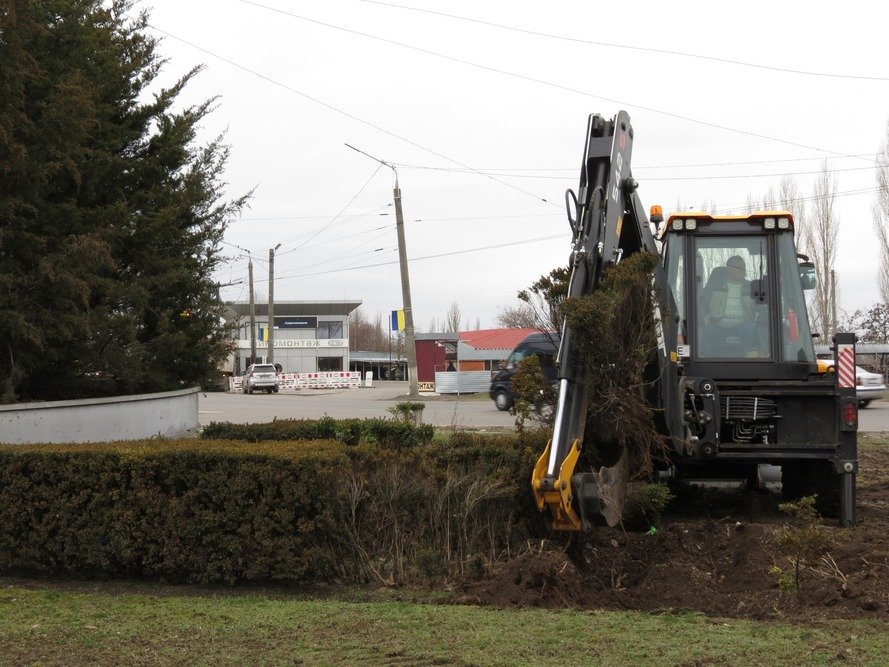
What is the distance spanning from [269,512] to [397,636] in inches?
83.5

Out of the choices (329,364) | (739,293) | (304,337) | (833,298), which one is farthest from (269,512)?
(304,337)

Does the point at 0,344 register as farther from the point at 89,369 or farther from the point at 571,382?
the point at 571,382

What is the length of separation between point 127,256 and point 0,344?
3.88 metres

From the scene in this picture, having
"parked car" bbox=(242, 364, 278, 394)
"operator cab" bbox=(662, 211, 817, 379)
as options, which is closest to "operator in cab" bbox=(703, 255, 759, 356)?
"operator cab" bbox=(662, 211, 817, 379)

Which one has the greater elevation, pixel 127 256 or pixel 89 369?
pixel 127 256

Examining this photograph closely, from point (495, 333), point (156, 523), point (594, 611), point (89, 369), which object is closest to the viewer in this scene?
point (594, 611)

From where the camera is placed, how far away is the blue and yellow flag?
146 ft

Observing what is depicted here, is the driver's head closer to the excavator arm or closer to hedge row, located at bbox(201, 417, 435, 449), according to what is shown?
the excavator arm

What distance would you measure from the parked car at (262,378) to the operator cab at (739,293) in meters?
42.3

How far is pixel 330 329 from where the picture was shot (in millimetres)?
86438

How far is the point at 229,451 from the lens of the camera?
7.68 meters

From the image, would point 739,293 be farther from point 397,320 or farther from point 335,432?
point 397,320

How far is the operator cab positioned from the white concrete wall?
5.77 m

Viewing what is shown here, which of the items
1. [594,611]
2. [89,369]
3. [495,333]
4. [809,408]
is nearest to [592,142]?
[809,408]
